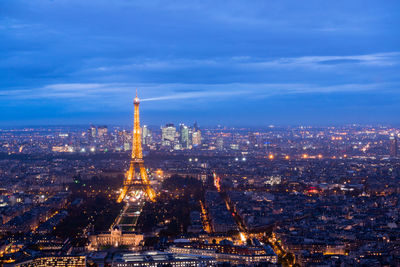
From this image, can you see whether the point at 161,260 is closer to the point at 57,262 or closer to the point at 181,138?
the point at 57,262

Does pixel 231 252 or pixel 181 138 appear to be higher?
pixel 181 138

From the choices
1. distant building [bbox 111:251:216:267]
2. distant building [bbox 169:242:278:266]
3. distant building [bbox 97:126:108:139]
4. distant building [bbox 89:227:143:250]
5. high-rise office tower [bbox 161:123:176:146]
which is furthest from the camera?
distant building [bbox 97:126:108:139]

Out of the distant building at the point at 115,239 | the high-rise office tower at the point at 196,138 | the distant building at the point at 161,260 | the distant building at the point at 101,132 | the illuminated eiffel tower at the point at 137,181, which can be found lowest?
the distant building at the point at 161,260

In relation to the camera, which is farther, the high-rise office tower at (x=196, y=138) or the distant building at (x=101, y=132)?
the distant building at (x=101, y=132)

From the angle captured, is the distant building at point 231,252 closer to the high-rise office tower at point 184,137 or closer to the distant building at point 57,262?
the distant building at point 57,262

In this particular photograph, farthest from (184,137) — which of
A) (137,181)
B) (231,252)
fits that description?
(231,252)

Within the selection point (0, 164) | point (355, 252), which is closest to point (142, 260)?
point (355, 252)

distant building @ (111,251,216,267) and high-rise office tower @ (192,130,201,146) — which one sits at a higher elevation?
high-rise office tower @ (192,130,201,146)

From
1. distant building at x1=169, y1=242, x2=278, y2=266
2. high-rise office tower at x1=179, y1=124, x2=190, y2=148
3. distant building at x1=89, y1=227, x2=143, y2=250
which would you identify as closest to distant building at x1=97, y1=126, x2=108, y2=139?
high-rise office tower at x1=179, y1=124, x2=190, y2=148

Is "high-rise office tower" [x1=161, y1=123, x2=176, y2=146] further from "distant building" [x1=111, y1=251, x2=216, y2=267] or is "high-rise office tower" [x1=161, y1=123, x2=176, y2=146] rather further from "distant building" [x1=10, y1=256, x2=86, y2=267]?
"distant building" [x1=10, y1=256, x2=86, y2=267]

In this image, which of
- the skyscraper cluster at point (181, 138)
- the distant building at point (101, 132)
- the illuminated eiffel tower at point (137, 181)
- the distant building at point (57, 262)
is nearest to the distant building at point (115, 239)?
the distant building at point (57, 262)

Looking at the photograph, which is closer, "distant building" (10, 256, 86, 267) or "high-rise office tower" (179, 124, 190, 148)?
"distant building" (10, 256, 86, 267)
